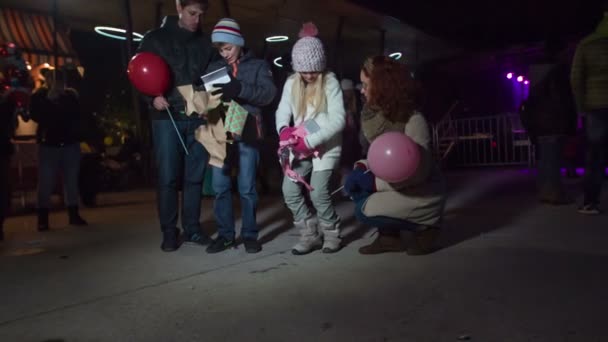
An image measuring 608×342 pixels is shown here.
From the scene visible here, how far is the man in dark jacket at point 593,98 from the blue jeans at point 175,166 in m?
3.28

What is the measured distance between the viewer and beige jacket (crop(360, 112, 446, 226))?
289 centimetres

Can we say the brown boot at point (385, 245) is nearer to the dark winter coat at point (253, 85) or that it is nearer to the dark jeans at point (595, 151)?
the dark winter coat at point (253, 85)

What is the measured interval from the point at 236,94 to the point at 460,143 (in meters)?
10.3

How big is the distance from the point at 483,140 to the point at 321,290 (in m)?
10.7

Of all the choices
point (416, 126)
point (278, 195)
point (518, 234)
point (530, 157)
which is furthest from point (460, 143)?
point (416, 126)

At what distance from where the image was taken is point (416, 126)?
2.91 meters

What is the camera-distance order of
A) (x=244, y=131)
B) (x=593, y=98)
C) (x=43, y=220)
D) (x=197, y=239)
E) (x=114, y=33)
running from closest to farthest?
(x=244, y=131) < (x=197, y=239) < (x=593, y=98) < (x=43, y=220) < (x=114, y=33)

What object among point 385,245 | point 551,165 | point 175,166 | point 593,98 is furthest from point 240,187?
point 551,165

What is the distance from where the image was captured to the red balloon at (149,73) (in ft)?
9.77

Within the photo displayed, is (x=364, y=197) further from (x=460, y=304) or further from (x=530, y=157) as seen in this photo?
(x=530, y=157)

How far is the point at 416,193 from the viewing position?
2.92 m

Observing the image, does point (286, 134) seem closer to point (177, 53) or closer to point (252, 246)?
point (252, 246)

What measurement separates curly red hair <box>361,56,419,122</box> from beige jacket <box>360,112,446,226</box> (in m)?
0.07

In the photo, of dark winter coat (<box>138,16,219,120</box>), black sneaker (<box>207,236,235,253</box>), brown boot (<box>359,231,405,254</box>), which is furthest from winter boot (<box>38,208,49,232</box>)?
A: brown boot (<box>359,231,405,254</box>)
